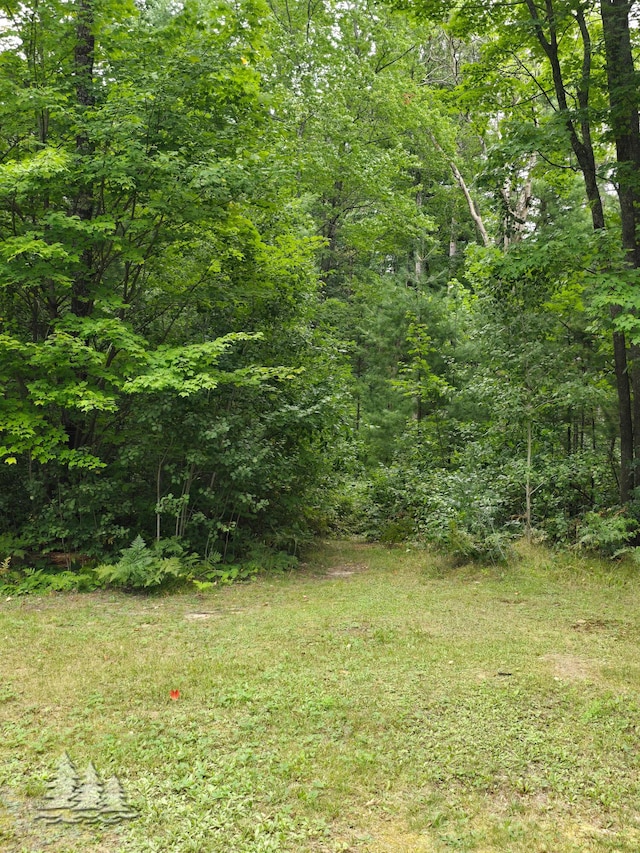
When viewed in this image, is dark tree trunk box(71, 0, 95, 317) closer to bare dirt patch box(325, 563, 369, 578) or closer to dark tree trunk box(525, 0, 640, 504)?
bare dirt patch box(325, 563, 369, 578)

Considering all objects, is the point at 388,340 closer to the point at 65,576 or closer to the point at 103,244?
the point at 103,244

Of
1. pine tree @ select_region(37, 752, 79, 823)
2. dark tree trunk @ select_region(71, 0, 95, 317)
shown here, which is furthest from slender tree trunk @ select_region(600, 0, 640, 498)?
pine tree @ select_region(37, 752, 79, 823)

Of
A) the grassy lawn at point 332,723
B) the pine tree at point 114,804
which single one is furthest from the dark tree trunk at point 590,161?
the pine tree at point 114,804

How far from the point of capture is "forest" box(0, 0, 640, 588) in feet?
24.7

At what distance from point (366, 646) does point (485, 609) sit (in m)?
1.90

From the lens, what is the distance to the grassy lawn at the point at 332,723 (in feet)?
9.02

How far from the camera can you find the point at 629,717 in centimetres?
385

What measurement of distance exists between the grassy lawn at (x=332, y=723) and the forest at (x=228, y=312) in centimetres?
213

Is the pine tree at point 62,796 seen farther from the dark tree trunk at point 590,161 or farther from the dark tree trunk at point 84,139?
the dark tree trunk at point 590,161

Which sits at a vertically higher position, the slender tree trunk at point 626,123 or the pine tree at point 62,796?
the slender tree trunk at point 626,123

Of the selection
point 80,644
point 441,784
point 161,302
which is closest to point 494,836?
point 441,784

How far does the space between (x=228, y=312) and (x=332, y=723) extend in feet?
21.4

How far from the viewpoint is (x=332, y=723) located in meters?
3.74

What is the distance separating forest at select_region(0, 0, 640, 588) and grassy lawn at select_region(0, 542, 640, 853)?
6.97ft
